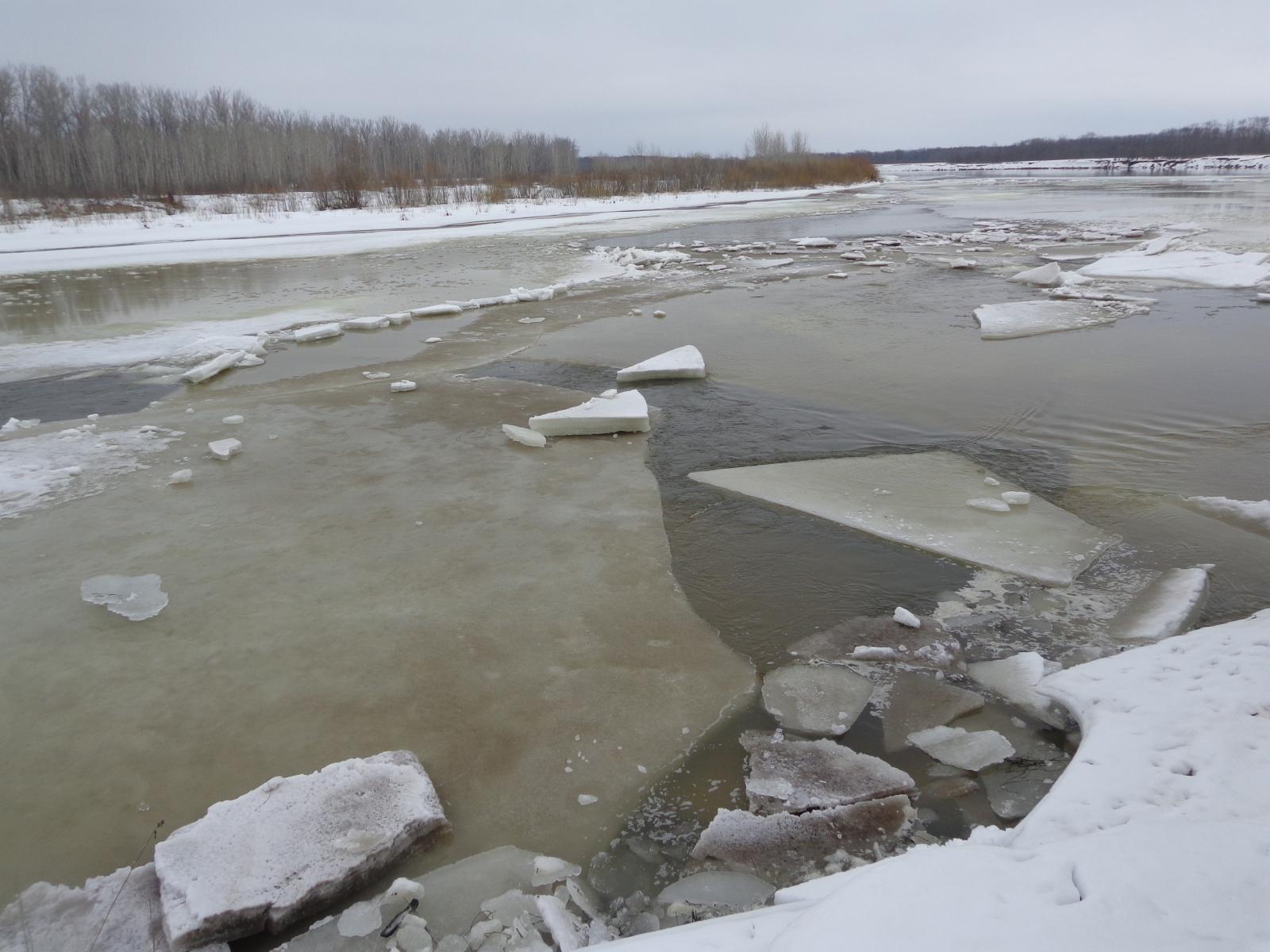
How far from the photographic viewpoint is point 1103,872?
66.8 inches

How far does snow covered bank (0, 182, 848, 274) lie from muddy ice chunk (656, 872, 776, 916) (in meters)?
22.4

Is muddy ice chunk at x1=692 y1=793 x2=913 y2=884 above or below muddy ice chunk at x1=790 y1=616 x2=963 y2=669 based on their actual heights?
below

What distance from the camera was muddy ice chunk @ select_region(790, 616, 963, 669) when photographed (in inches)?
126

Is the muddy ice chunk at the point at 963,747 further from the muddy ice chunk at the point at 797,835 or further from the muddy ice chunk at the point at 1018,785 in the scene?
the muddy ice chunk at the point at 797,835

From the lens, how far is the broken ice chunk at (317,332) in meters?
9.87

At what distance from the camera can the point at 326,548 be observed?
163 inches

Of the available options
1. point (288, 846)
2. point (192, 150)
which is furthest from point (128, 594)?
point (192, 150)

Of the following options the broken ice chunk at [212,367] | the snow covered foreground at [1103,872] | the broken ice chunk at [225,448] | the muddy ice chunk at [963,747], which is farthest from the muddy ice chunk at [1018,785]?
the broken ice chunk at [212,367]

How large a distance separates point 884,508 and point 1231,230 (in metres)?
20.4

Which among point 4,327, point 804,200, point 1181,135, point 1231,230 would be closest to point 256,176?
point 804,200

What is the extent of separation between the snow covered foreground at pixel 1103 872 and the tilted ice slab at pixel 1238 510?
7.15 feet

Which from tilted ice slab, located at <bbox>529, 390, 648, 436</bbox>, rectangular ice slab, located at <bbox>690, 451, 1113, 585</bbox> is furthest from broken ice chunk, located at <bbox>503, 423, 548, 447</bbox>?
rectangular ice slab, located at <bbox>690, 451, 1113, 585</bbox>

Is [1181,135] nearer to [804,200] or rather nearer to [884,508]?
[804,200]

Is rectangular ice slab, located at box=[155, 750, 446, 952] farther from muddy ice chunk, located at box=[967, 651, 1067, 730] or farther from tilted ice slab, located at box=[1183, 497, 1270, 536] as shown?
tilted ice slab, located at box=[1183, 497, 1270, 536]
